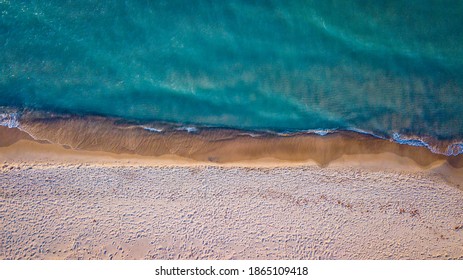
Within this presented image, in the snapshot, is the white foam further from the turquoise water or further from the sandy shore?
the turquoise water

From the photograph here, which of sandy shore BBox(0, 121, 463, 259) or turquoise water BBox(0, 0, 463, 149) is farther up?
turquoise water BBox(0, 0, 463, 149)

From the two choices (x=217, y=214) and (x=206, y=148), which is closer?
(x=217, y=214)

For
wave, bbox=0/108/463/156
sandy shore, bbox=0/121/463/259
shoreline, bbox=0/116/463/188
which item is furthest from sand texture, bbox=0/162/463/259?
wave, bbox=0/108/463/156

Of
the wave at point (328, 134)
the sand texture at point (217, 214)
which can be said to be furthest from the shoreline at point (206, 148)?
the sand texture at point (217, 214)

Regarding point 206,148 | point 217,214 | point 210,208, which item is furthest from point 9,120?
point 217,214

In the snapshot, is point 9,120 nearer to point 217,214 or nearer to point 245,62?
point 217,214
